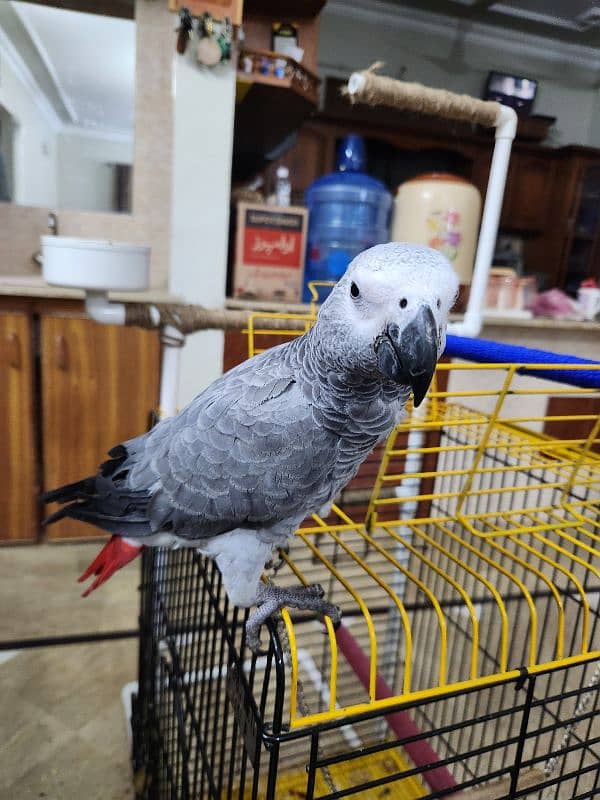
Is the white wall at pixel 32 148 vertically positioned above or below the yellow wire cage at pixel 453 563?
above

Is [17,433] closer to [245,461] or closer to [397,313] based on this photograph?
[245,461]

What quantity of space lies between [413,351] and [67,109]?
1912mm

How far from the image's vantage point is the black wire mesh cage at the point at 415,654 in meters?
0.42

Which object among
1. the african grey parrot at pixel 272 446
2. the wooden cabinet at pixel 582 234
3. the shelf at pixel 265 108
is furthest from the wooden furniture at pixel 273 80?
the wooden cabinet at pixel 582 234

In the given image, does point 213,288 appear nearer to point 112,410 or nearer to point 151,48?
point 112,410

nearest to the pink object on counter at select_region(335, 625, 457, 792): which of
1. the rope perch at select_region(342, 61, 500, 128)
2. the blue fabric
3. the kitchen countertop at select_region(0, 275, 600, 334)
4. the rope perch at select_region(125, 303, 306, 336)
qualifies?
the blue fabric

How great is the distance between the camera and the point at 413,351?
15.6 inches

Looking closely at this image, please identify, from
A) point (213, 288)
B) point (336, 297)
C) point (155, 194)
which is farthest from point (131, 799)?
point (155, 194)

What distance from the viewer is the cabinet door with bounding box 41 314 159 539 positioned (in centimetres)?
152

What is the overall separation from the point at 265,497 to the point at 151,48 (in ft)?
5.79

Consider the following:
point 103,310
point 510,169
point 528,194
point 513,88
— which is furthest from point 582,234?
point 103,310

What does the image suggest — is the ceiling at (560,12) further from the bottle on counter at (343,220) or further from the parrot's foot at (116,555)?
the parrot's foot at (116,555)

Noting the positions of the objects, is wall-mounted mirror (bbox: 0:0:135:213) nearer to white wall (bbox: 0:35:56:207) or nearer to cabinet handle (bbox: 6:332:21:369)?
white wall (bbox: 0:35:56:207)

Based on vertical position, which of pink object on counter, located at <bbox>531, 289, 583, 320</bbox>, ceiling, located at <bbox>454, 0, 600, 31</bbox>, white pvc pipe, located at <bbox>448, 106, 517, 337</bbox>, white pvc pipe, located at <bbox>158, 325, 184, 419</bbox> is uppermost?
ceiling, located at <bbox>454, 0, 600, 31</bbox>
